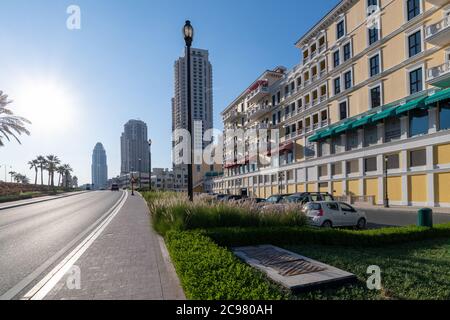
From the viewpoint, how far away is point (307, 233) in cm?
826

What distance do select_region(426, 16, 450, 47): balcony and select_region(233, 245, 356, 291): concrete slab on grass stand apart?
25.0 meters

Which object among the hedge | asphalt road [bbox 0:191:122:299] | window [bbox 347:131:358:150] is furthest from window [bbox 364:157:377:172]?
asphalt road [bbox 0:191:122:299]

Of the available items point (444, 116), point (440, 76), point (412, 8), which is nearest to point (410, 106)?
point (444, 116)

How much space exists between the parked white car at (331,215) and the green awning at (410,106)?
621 inches

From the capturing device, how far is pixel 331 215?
1309cm

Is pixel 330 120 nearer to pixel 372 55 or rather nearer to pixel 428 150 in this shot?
pixel 372 55

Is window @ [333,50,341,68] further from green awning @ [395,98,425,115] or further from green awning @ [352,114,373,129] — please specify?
green awning @ [395,98,425,115]

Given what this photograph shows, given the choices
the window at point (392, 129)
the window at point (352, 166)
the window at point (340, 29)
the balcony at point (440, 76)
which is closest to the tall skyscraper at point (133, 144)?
the window at point (340, 29)

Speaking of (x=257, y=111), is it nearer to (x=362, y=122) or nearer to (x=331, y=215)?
(x=362, y=122)

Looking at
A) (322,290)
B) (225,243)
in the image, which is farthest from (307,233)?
(322,290)

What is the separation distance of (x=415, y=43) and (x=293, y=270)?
2982cm

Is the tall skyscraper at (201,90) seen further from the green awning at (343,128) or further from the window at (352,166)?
the window at (352,166)

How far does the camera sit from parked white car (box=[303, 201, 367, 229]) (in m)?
12.9
